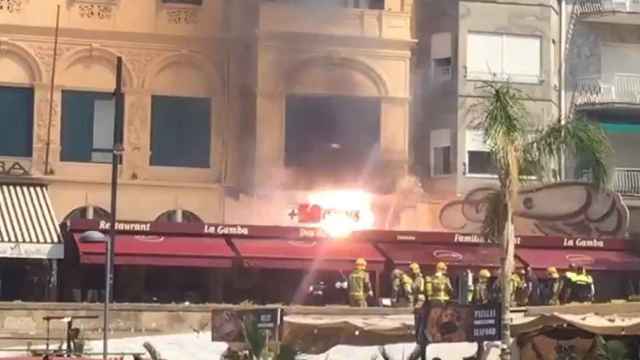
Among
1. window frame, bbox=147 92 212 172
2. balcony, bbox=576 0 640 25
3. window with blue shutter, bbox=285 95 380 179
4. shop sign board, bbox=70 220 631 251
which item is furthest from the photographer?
balcony, bbox=576 0 640 25

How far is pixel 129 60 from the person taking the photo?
42.9 m

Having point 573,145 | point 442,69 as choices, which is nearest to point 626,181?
point 442,69

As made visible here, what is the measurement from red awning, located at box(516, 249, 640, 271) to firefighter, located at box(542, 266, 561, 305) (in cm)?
133

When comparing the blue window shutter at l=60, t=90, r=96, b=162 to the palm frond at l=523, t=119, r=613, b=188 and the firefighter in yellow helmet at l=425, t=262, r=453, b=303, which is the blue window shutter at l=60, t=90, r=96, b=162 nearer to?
the firefighter in yellow helmet at l=425, t=262, r=453, b=303

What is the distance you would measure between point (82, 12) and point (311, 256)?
33.2 feet

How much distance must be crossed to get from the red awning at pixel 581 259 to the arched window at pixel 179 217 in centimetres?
977

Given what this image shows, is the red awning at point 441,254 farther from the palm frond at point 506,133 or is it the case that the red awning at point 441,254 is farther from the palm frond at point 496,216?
the palm frond at point 506,133

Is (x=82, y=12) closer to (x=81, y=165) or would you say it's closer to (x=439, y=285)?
(x=81, y=165)

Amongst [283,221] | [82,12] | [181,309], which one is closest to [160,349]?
[181,309]

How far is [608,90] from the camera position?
46562 millimetres

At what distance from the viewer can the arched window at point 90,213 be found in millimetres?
41375

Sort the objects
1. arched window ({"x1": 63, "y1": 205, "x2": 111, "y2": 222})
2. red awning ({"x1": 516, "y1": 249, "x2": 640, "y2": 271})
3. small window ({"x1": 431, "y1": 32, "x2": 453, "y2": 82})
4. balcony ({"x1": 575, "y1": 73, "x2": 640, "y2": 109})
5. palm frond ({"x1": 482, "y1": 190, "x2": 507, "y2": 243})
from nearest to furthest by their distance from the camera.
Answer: palm frond ({"x1": 482, "y1": 190, "x2": 507, "y2": 243})
arched window ({"x1": 63, "y1": 205, "x2": 111, "y2": 222})
red awning ({"x1": 516, "y1": 249, "x2": 640, "y2": 271})
small window ({"x1": 431, "y1": 32, "x2": 453, "y2": 82})
balcony ({"x1": 575, "y1": 73, "x2": 640, "y2": 109})

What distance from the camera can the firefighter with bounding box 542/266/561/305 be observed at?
1558 inches

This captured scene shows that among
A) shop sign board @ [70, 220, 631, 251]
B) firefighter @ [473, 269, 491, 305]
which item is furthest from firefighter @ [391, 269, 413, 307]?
shop sign board @ [70, 220, 631, 251]
